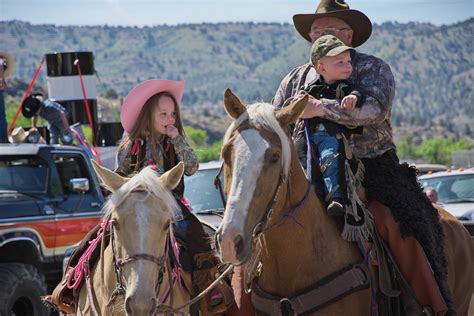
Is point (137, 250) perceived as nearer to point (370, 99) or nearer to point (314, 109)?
point (314, 109)

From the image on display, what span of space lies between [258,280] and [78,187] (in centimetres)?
575

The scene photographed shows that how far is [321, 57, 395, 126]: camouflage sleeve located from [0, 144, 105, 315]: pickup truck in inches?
225

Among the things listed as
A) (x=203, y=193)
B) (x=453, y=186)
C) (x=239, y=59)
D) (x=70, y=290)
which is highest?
(x=70, y=290)

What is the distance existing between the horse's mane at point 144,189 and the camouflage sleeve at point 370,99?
3.85 ft

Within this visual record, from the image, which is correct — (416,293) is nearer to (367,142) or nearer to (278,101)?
(367,142)

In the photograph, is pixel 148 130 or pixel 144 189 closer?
pixel 144 189

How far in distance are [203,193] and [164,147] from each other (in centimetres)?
462

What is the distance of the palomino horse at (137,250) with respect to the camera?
527cm

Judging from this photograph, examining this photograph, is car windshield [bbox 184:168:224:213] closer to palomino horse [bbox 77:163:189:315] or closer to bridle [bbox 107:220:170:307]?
palomino horse [bbox 77:163:189:315]

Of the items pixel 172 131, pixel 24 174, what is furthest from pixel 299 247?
pixel 24 174

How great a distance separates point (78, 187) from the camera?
1120cm

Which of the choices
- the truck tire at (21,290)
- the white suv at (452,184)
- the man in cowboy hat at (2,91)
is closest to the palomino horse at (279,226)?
the truck tire at (21,290)

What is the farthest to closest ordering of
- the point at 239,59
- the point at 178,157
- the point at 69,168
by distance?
the point at 239,59 < the point at 69,168 < the point at 178,157

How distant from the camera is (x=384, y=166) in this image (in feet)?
21.1
